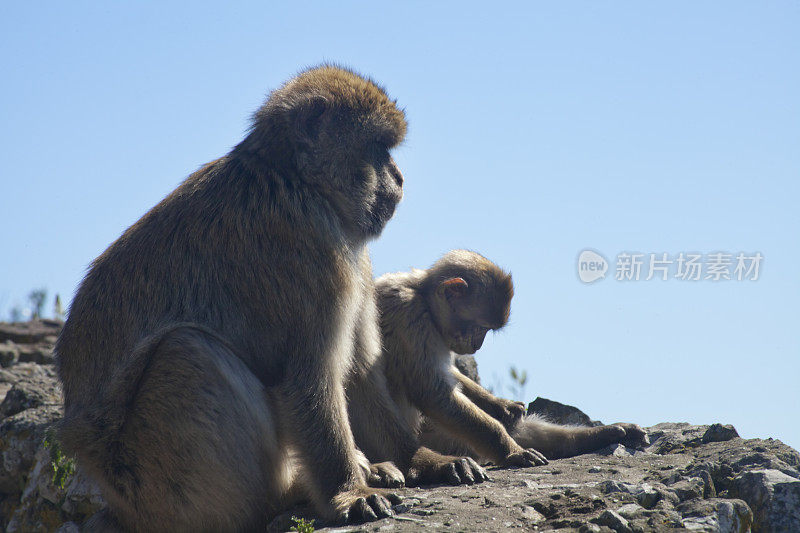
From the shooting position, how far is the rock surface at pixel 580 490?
3.74 m

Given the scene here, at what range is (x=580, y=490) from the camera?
4.14 meters

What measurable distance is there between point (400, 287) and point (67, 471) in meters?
2.59

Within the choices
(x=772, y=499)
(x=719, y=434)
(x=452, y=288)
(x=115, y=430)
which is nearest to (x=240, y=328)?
(x=115, y=430)

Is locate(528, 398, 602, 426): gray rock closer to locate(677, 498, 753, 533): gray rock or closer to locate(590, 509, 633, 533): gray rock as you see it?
locate(677, 498, 753, 533): gray rock

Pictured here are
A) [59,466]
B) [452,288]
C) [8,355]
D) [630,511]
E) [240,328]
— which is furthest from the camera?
[8,355]

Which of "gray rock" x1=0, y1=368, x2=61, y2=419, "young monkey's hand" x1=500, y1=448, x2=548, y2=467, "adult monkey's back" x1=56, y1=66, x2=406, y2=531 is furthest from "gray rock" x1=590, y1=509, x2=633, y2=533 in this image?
"gray rock" x1=0, y1=368, x2=61, y2=419

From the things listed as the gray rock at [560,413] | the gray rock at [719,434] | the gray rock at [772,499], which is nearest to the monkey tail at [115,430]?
the gray rock at [772,499]

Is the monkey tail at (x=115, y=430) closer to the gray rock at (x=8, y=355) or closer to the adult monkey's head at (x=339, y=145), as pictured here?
the adult monkey's head at (x=339, y=145)

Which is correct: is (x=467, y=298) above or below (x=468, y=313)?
above

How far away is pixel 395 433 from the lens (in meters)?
4.84

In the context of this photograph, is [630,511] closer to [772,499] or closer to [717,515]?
[717,515]

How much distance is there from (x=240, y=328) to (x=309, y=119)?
3.99ft

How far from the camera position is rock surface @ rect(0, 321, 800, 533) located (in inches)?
147

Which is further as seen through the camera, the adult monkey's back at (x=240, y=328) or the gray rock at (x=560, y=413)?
the gray rock at (x=560, y=413)
